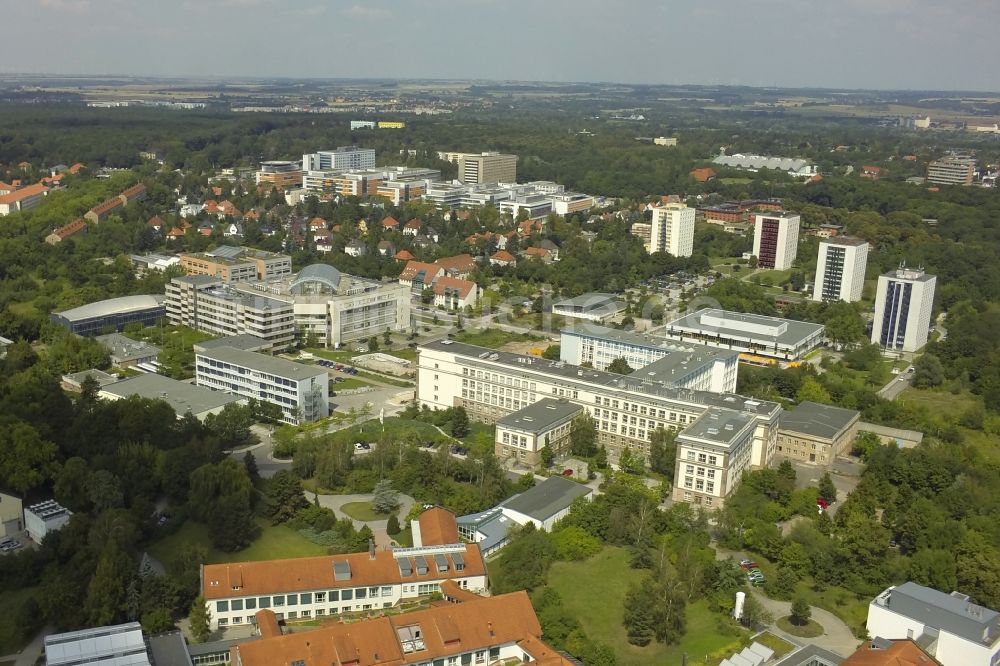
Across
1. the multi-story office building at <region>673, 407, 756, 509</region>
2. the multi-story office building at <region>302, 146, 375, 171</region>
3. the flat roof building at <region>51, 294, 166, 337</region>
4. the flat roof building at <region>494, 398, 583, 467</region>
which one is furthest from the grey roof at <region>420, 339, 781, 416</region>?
the multi-story office building at <region>302, 146, 375, 171</region>

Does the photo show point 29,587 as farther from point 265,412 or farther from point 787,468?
point 787,468

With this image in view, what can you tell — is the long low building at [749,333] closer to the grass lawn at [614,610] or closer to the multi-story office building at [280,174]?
the grass lawn at [614,610]

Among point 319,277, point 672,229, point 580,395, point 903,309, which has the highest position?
point 319,277

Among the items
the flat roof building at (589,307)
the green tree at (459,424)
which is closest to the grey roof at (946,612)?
the green tree at (459,424)

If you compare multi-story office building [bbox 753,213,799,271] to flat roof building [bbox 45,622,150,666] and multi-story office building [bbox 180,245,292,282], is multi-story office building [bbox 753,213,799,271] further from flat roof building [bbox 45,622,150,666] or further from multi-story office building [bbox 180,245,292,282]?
flat roof building [bbox 45,622,150,666]

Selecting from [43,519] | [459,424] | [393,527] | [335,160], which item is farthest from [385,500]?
[335,160]

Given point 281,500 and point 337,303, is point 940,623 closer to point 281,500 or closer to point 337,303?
point 281,500
